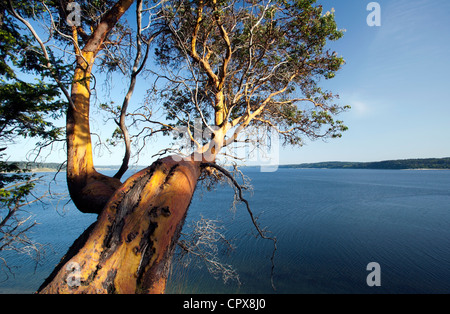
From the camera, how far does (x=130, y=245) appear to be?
1271mm

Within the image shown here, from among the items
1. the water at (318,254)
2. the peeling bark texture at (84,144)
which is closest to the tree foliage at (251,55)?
the peeling bark texture at (84,144)

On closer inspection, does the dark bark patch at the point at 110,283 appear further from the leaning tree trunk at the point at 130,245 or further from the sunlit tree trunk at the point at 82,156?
the sunlit tree trunk at the point at 82,156

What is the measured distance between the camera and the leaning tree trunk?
3.75 ft

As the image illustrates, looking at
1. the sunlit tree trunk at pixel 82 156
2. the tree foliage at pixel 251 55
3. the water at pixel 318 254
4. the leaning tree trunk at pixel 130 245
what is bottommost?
the water at pixel 318 254

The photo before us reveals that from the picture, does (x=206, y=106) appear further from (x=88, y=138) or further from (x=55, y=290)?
(x=55, y=290)

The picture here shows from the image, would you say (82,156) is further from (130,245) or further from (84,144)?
(130,245)

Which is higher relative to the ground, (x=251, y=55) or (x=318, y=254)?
(x=251, y=55)

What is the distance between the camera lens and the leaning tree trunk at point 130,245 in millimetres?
1142

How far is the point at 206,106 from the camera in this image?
221 inches

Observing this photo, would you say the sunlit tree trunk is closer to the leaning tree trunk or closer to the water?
the leaning tree trunk

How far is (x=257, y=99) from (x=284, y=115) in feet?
2.71

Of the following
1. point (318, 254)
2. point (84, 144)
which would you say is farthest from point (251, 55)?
point (318, 254)

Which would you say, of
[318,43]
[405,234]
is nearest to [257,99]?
[318,43]

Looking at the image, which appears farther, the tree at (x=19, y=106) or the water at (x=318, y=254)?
the water at (x=318, y=254)
